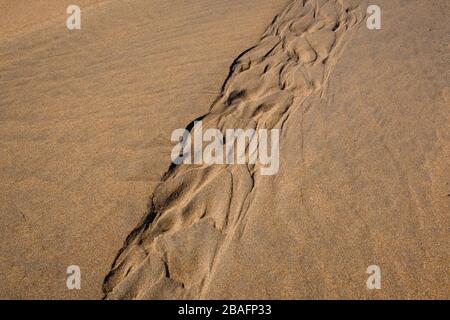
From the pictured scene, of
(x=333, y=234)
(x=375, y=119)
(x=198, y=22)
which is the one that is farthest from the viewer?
(x=198, y=22)

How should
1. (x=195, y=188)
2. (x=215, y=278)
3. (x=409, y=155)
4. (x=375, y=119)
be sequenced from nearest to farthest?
(x=215, y=278) < (x=195, y=188) < (x=409, y=155) < (x=375, y=119)

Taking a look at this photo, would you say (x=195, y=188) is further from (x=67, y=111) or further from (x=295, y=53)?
(x=295, y=53)

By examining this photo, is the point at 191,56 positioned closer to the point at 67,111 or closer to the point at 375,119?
the point at 67,111

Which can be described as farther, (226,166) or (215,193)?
(226,166)

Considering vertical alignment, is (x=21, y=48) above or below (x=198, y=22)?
below

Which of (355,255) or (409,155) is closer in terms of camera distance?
(355,255)

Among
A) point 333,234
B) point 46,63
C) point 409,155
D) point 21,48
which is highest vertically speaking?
point 21,48

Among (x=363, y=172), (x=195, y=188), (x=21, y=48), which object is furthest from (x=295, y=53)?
(x=21, y=48)

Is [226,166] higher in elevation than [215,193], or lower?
higher
